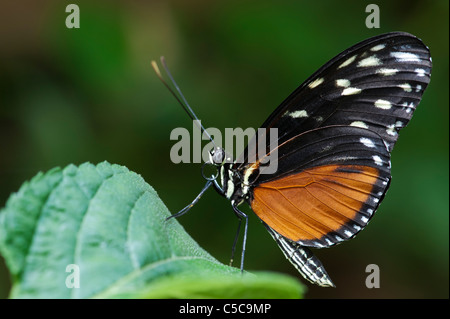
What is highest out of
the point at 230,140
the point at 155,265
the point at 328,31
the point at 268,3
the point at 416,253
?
the point at 268,3

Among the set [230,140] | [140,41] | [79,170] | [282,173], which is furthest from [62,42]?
[79,170]

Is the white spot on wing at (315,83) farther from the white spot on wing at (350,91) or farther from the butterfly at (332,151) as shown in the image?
the white spot on wing at (350,91)

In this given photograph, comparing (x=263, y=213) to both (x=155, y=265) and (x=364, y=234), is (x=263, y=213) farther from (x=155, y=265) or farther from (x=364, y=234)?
(x=364, y=234)

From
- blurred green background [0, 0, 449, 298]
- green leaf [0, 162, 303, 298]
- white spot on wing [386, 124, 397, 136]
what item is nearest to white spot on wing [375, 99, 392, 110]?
white spot on wing [386, 124, 397, 136]

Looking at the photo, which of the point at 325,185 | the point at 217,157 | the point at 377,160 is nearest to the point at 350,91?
the point at 377,160

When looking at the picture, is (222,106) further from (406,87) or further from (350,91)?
(406,87)

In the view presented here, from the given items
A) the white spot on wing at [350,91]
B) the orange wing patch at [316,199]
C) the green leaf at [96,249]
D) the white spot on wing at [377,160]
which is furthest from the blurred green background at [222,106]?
the green leaf at [96,249]
